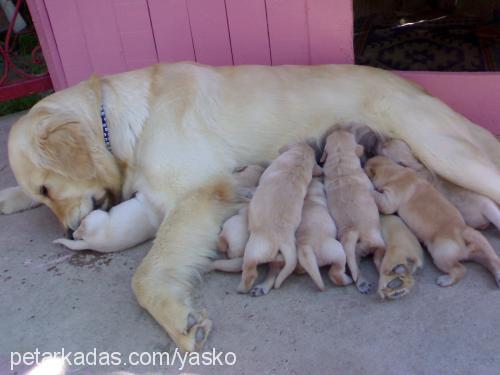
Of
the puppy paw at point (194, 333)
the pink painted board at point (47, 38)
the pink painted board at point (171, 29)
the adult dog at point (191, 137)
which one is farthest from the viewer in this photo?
the pink painted board at point (47, 38)

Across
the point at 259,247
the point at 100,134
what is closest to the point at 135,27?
the point at 100,134

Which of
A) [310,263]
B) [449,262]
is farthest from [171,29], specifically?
[449,262]

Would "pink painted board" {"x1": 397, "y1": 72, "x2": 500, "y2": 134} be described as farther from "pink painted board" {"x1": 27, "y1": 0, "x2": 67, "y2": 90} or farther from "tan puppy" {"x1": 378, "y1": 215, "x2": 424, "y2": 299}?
"pink painted board" {"x1": 27, "y1": 0, "x2": 67, "y2": 90}

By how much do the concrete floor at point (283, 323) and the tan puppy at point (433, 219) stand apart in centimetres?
9

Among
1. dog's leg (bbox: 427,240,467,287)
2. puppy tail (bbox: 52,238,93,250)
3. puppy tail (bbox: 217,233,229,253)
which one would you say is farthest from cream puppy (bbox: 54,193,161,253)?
dog's leg (bbox: 427,240,467,287)

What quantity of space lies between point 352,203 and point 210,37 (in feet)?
6.23

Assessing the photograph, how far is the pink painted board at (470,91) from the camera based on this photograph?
350 centimetres

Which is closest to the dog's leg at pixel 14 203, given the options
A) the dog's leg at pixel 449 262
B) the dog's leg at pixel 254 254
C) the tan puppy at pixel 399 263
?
the dog's leg at pixel 254 254

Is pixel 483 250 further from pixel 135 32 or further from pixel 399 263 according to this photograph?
pixel 135 32

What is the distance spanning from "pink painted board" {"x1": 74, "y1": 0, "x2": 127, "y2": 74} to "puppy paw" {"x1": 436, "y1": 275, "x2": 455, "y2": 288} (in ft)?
9.38

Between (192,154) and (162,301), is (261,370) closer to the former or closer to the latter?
(162,301)

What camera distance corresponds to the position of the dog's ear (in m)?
2.73

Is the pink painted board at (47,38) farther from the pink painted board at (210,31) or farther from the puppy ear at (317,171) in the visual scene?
the puppy ear at (317,171)

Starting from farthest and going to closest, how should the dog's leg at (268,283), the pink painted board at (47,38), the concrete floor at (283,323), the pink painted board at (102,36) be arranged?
the pink painted board at (47,38), the pink painted board at (102,36), the dog's leg at (268,283), the concrete floor at (283,323)
